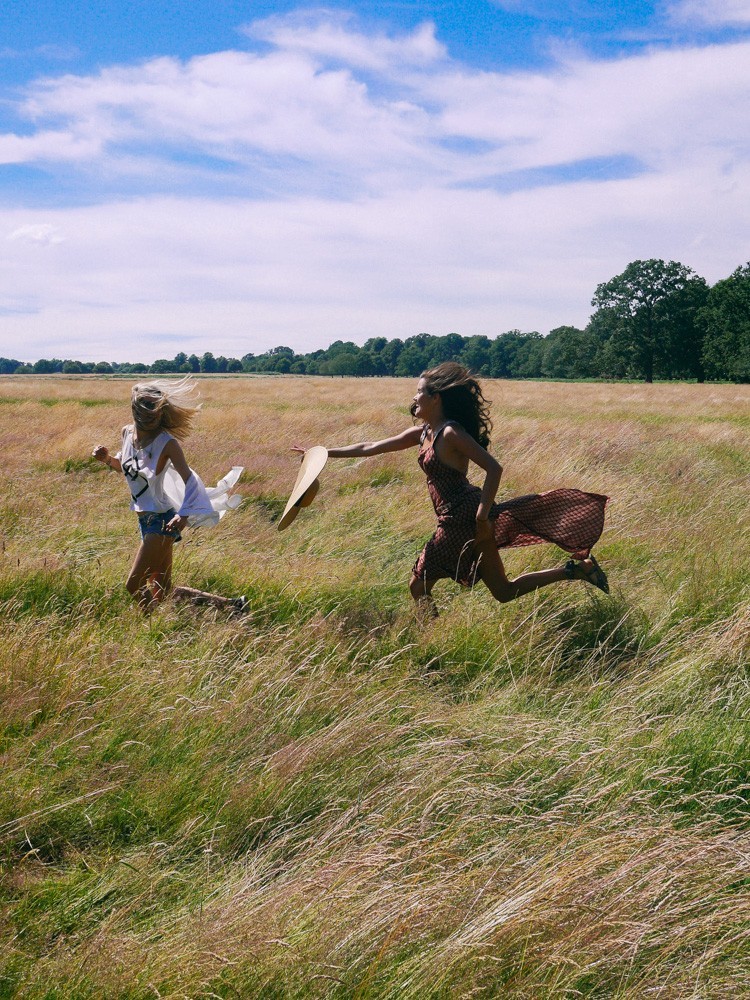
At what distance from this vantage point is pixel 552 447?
1217cm

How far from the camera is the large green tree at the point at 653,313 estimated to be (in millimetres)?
73250

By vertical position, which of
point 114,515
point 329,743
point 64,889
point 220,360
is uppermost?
point 220,360

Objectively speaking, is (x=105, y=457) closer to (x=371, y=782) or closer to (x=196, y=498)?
(x=196, y=498)

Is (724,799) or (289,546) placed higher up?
(289,546)

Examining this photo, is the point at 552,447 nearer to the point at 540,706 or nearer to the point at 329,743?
the point at 540,706

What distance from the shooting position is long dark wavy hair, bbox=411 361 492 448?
4809mm

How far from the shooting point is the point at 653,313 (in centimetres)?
7406

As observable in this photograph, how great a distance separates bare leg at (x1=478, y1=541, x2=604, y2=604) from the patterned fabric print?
0.23 feet

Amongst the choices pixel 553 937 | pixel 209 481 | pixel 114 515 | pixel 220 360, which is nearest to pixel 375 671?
pixel 553 937

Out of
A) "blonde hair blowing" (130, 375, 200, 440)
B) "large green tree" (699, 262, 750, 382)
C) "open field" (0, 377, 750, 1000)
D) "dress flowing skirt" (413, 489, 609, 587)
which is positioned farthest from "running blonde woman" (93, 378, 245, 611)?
"large green tree" (699, 262, 750, 382)

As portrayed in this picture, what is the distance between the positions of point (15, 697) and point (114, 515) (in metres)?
4.64

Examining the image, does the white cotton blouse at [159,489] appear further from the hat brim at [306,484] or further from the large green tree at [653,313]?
the large green tree at [653,313]

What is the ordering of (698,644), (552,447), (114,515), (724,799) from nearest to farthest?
(724,799), (698,644), (114,515), (552,447)

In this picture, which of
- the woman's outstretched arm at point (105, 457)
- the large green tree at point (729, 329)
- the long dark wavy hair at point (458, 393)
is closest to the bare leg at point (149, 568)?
the woman's outstretched arm at point (105, 457)
